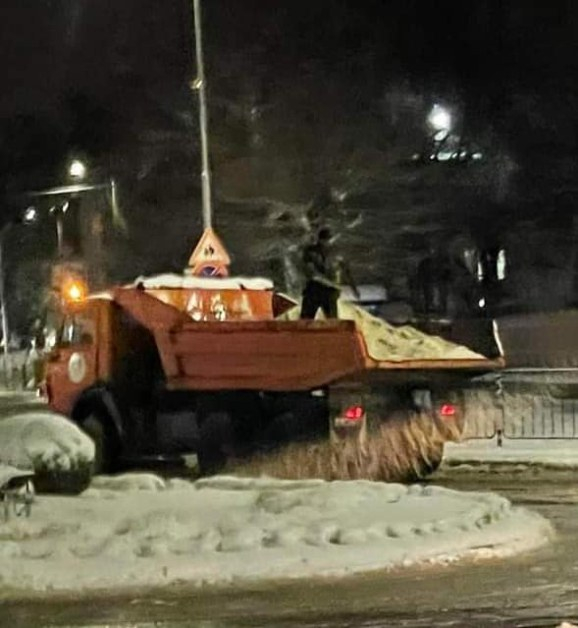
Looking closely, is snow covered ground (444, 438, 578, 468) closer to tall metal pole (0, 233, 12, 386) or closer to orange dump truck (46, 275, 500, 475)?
orange dump truck (46, 275, 500, 475)

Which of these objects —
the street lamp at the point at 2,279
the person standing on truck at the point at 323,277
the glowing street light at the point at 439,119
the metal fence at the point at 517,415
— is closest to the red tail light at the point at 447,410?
the metal fence at the point at 517,415

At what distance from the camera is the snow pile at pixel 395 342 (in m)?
1.16

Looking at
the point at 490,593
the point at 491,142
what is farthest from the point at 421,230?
the point at 490,593

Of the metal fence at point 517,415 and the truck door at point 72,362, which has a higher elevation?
the truck door at point 72,362

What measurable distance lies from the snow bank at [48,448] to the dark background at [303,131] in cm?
10

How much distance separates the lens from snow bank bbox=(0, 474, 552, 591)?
1.10 meters

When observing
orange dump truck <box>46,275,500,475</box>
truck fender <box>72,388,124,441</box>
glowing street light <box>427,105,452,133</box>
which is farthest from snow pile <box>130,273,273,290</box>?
→ glowing street light <box>427,105,452,133</box>

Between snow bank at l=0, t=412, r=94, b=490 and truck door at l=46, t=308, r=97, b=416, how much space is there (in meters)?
0.02

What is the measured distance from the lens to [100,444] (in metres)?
1.15

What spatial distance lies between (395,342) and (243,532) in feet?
A: 0.71

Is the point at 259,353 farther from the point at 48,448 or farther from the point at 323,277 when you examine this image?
the point at 48,448

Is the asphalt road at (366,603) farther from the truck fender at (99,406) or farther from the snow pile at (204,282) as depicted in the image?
the snow pile at (204,282)

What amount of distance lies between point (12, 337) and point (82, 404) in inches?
3.4

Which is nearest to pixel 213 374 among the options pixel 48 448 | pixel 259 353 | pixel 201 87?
pixel 259 353
